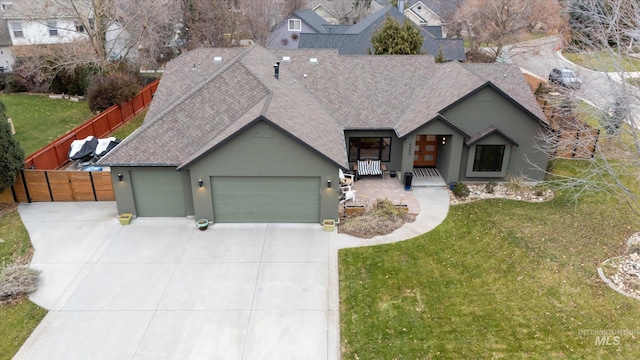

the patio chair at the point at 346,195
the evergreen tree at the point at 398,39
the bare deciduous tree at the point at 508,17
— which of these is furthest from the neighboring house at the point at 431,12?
the patio chair at the point at 346,195

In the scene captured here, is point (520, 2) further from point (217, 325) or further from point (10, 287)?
point (10, 287)

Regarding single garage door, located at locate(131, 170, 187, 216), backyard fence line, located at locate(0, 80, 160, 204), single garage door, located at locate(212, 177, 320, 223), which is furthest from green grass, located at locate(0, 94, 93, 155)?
single garage door, located at locate(212, 177, 320, 223)

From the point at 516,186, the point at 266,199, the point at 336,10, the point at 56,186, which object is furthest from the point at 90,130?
the point at 336,10

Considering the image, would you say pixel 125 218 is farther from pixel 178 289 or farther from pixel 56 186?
pixel 178 289

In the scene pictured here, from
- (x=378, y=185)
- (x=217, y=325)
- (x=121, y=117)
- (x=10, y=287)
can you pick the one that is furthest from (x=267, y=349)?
(x=121, y=117)

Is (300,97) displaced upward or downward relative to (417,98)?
upward
